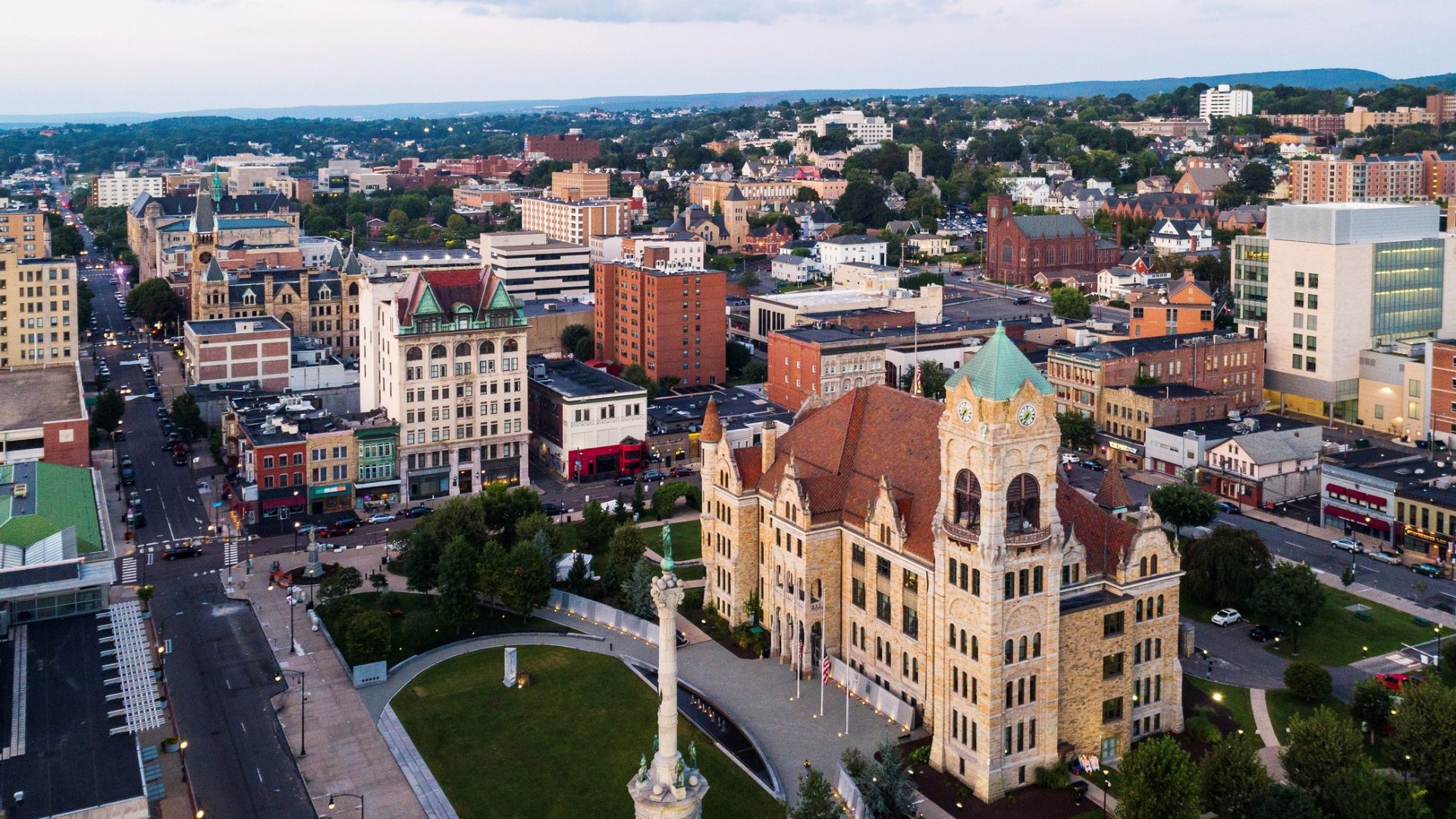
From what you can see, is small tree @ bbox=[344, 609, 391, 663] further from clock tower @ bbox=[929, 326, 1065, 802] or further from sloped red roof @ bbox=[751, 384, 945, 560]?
clock tower @ bbox=[929, 326, 1065, 802]

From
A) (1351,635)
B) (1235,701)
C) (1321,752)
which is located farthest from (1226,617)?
(1321,752)

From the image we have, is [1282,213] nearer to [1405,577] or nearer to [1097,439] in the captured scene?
[1097,439]

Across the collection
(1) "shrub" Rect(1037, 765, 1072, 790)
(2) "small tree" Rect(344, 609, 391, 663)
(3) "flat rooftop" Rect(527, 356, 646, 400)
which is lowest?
(1) "shrub" Rect(1037, 765, 1072, 790)

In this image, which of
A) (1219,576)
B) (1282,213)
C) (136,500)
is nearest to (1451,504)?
(1219,576)

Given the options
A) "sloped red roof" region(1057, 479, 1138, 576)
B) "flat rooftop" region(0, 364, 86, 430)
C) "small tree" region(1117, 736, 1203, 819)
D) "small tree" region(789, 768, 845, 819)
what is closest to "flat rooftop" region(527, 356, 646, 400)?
"flat rooftop" region(0, 364, 86, 430)

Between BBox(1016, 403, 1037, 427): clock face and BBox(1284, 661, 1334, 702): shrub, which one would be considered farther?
BBox(1284, 661, 1334, 702): shrub

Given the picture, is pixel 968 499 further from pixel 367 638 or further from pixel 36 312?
pixel 36 312

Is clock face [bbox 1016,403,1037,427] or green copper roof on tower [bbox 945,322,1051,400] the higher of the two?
green copper roof on tower [bbox 945,322,1051,400]
